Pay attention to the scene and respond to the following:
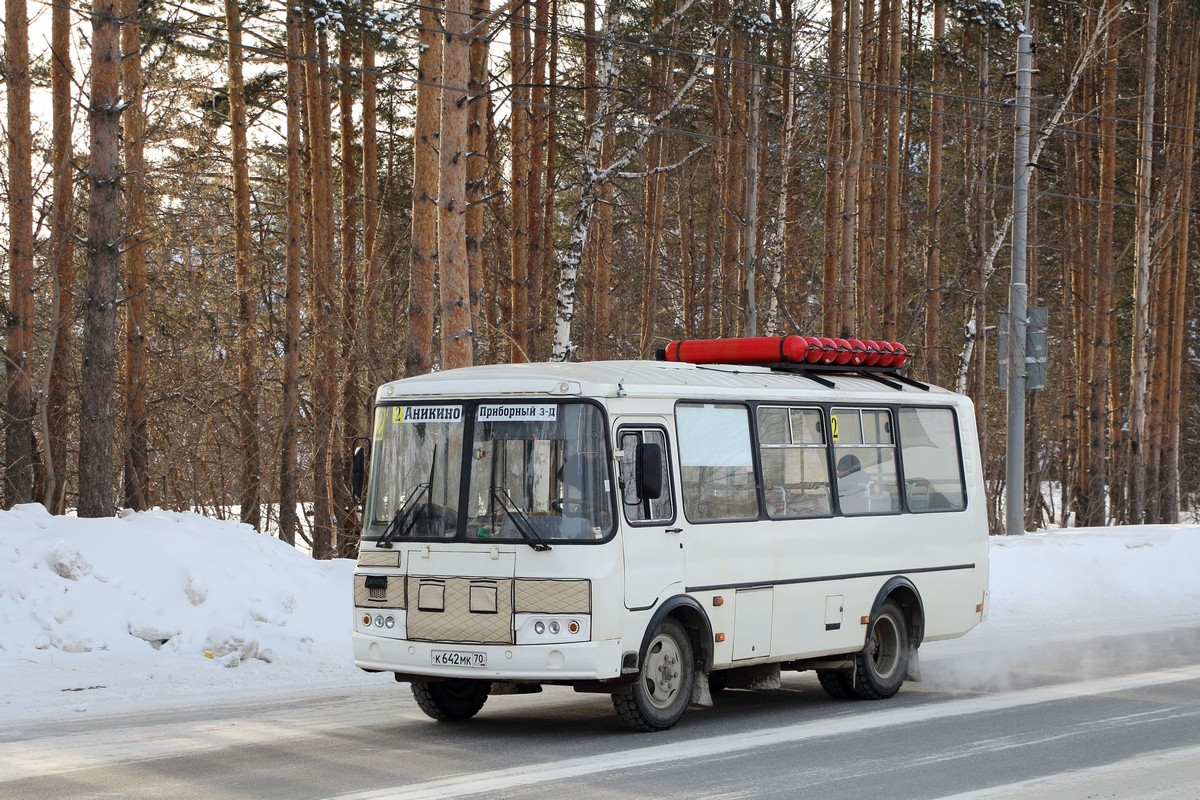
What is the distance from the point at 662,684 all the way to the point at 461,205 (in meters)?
8.24

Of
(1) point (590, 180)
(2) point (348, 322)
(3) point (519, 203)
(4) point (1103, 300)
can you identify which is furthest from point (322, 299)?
(4) point (1103, 300)

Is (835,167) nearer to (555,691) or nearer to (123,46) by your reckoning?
(123,46)

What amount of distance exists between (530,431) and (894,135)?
25.2 m

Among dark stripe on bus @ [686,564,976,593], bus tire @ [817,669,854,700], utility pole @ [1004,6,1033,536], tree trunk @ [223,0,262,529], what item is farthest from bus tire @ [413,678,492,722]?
tree trunk @ [223,0,262,529]

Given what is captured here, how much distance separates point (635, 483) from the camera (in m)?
10.3

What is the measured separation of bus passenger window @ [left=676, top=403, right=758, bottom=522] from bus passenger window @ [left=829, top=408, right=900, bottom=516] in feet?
4.35

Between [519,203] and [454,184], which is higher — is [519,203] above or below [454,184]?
above

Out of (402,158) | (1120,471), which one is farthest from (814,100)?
(1120,471)

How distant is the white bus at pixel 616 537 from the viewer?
996cm

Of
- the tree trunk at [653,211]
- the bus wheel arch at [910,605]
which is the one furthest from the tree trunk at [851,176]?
the bus wheel arch at [910,605]

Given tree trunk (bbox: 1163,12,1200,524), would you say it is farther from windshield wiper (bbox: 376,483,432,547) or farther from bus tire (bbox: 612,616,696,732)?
windshield wiper (bbox: 376,483,432,547)

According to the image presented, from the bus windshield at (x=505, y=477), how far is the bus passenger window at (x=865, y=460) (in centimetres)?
319

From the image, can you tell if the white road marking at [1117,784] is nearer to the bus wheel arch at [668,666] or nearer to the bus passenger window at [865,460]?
the bus wheel arch at [668,666]

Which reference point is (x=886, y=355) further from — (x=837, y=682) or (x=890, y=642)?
(x=837, y=682)
